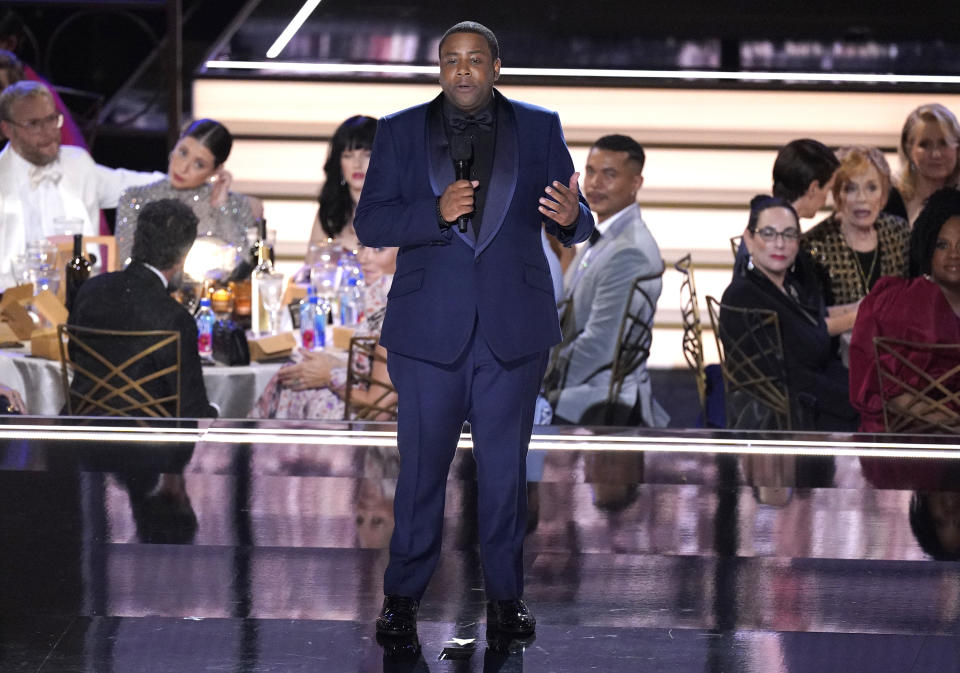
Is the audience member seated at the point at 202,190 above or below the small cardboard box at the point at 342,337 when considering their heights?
above

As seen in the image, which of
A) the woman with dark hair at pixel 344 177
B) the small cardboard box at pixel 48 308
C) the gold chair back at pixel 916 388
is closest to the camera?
the gold chair back at pixel 916 388

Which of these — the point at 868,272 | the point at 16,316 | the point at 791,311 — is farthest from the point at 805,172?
the point at 16,316

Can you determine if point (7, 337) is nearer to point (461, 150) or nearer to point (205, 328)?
point (205, 328)

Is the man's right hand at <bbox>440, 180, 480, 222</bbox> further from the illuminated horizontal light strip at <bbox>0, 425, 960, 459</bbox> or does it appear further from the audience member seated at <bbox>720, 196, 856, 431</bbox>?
the audience member seated at <bbox>720, 196, 856, 431</bbox>

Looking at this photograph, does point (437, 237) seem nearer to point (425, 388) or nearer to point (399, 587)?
point (425, 388)

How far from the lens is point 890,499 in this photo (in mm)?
3514

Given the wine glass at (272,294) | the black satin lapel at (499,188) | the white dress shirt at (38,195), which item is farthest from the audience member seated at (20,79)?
the black satin lapel at (499,188)

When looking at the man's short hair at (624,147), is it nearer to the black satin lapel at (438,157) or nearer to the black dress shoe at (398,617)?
the black satin lapel at (438,157)

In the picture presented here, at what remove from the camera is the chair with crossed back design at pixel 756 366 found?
4.55m

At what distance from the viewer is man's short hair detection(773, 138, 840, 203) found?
17.8ft

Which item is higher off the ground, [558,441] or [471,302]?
[471,302]

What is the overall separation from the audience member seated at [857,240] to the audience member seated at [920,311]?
966mm

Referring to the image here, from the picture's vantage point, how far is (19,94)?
5793 mm

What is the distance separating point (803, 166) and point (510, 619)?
3339 millimetres
